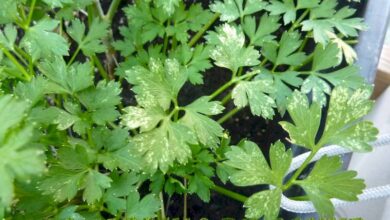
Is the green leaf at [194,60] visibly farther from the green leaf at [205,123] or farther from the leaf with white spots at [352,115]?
the leaf with white spots at [352,115]

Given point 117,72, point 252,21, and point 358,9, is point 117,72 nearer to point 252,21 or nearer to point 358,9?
point 252,21

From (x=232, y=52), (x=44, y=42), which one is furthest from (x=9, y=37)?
(x=232, y=52)

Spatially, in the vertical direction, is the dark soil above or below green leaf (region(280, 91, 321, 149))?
below

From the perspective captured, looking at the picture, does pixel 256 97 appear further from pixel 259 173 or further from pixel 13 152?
pixel 13 152

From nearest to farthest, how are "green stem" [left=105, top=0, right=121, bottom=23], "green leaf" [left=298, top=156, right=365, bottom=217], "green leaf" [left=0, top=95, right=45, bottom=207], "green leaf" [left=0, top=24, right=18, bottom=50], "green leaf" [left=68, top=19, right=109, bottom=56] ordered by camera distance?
"green leaf" [left=0, top=95, right=45, bottom=207] < "green leaf" [left=298, top=156, right=365, bottom=217] < "green leaf" [left=0, top=24, right=18, bottom=50] < "green leaf" [left=68, top=19, right=109, bottom=56] < "green stem" [left=105, top=0, right=121, bottom=23]

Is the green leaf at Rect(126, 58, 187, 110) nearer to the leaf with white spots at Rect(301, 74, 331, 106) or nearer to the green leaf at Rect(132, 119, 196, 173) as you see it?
the green leaf at Rect(132, 119, 196, 173)

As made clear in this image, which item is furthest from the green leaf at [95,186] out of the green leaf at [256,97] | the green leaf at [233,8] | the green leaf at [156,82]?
the green leaf at [233,8]

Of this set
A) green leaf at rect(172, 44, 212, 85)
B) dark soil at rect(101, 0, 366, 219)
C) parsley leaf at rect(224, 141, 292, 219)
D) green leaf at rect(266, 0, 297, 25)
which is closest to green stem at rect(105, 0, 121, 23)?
dark soil at rect(101, 0, 366, 219)
